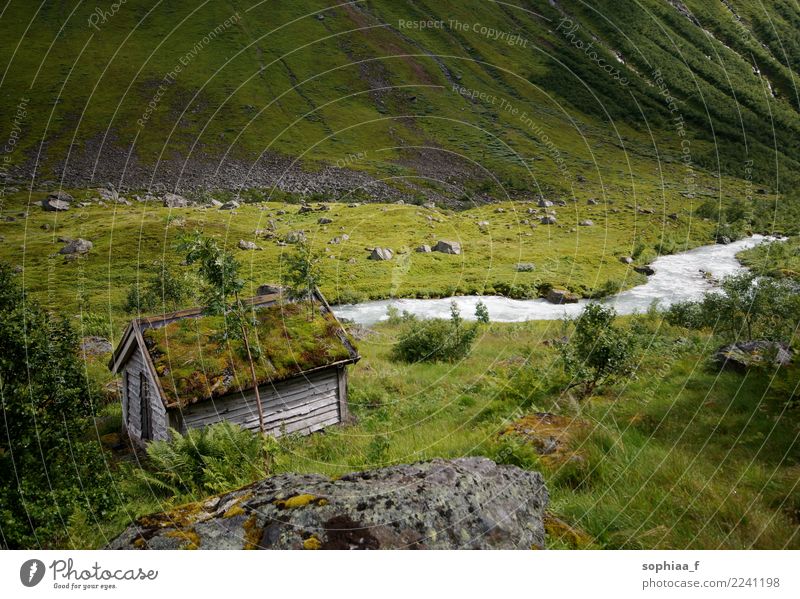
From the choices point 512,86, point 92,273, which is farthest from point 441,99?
point 92,273

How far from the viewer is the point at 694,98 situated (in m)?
160

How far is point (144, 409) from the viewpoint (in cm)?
1627

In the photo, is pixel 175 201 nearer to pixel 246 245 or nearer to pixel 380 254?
pixel 246 245

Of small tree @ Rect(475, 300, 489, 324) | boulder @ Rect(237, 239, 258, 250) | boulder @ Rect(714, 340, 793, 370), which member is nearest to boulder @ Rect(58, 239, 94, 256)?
boulder @ Rect(237, 239, 258, 250)

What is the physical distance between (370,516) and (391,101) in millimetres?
139916

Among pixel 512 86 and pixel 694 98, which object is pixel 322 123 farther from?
pixel 694 98

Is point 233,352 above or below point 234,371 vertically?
above

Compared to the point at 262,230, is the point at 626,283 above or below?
below

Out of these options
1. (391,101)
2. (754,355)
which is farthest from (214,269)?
(391,101)

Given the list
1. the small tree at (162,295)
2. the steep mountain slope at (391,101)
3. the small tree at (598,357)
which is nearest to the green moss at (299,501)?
the small tree at (598,357)

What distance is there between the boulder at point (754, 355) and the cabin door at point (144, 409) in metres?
17.3

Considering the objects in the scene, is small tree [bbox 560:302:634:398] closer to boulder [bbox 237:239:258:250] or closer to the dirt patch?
the dirt patch

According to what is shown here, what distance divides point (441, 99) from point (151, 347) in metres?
137

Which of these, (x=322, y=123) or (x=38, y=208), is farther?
(x=322, y=123)
